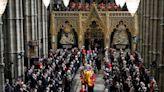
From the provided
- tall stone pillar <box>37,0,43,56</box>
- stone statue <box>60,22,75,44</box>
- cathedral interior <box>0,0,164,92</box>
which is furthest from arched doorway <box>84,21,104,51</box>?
tall stone pillar <box>37,0,43,56</box>

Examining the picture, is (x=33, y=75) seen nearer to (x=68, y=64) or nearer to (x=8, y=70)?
(x=8, y=70)

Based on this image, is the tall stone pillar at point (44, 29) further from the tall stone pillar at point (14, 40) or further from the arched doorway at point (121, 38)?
the tall stone pillar at point (14, 40)

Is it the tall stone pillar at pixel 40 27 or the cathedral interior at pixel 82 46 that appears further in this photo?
the tall stone pillar at pixel 40 27

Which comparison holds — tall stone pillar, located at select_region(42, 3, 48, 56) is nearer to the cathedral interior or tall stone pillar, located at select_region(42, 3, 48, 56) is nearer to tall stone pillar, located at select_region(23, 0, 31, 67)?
the cathedral interior

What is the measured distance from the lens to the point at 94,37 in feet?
152

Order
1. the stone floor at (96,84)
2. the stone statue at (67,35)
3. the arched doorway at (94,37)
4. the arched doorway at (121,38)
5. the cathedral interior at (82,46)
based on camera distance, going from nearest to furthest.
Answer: the cathedral interior at (82,46) < the stone floor at (96,84) < the arched doorway at (121,38) < the arched doorway at (94,37) < the stone statue at (67,35)

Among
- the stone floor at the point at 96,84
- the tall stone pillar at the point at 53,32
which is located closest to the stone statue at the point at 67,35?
the tall stone pillar at the point at 53,32

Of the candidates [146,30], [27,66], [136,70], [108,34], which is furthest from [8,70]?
[108,34]

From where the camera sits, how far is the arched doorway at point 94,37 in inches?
1816

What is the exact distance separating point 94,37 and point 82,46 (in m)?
4.29

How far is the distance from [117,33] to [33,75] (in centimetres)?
1988

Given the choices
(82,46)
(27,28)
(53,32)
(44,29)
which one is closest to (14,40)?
(27,28)

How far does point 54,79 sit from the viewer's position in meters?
26.9

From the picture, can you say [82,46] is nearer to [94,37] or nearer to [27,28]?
[94,37]
